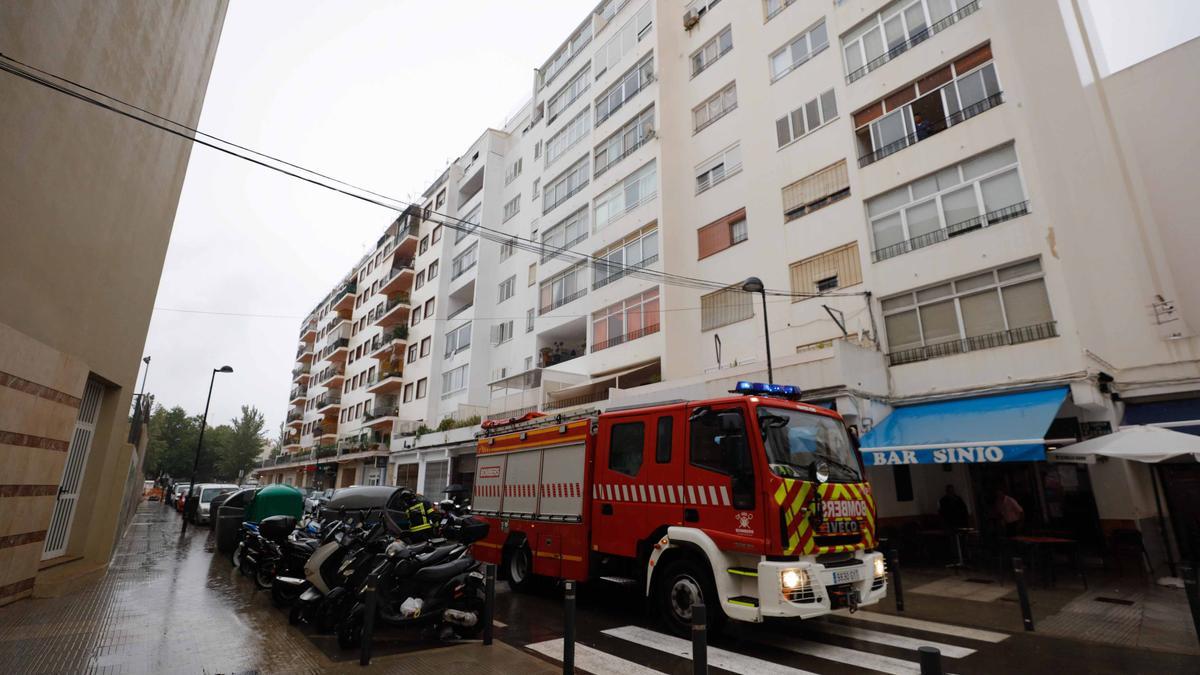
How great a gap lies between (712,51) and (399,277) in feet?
97.1

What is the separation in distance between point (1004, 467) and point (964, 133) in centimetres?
846

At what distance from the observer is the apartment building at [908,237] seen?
39.3 ft

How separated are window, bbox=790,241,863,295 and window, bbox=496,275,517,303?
18569mm

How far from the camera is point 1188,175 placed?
15.1 m

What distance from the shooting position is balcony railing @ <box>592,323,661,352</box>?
2058cm

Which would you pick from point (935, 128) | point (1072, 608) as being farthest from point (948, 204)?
point (1072, 608)

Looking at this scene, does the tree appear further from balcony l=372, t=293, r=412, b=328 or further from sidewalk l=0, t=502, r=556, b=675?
sidewalk l=0, t=502, r=556, b=675

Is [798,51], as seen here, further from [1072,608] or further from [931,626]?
[931,626]

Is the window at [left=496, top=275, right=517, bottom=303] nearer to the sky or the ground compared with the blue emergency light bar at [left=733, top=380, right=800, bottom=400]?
nearer to the sky

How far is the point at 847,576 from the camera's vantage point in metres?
6.32

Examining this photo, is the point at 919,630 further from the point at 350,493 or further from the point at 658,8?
the point at 658,8

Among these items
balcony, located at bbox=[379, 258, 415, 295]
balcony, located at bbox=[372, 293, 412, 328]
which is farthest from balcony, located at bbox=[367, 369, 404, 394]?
balcony, located at bbox=[379, 258, 415, 295]

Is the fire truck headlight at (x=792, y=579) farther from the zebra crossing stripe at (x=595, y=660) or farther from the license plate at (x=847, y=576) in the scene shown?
the zebra crossing stripe at (x=595, y=660)

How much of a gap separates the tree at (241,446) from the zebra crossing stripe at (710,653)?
69.0 meters
